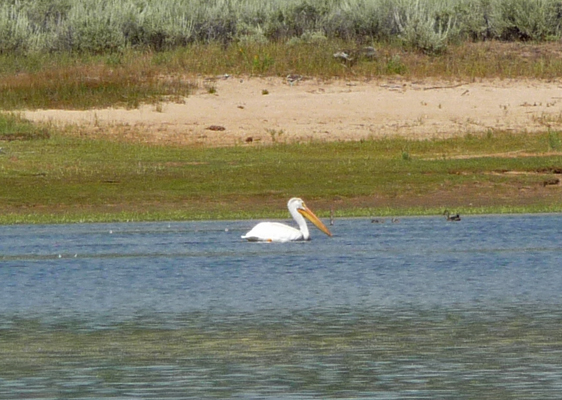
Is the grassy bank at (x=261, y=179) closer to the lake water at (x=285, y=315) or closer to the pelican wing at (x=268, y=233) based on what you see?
the lake water at (x=285, y=315)

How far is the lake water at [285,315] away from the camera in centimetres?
802

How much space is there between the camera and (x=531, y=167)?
76.1ft

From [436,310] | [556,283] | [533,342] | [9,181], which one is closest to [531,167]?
[9,181]

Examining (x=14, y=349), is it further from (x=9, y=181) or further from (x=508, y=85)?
(x=508, y=85)

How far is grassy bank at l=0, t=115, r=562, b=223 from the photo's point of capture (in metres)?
21.1

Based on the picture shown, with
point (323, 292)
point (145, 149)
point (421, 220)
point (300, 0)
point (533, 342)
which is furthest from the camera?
point (300, 0)

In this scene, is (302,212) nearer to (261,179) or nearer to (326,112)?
(261,179)

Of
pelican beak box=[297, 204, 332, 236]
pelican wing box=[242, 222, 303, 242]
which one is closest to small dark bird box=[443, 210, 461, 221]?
pelican beak box=[297, 204, 332, 236]

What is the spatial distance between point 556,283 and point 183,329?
4068 mm

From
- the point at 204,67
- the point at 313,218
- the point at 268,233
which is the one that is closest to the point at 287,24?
the point at 204,67

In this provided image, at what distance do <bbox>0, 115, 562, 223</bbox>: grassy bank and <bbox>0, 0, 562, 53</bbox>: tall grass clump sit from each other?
353 inches

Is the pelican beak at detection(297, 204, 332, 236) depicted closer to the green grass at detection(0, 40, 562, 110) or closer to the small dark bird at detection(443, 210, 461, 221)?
the small dark bird at detection(443, 210, 461, 221)

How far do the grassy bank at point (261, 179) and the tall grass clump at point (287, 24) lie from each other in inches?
353

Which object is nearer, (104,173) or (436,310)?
(436,310)
